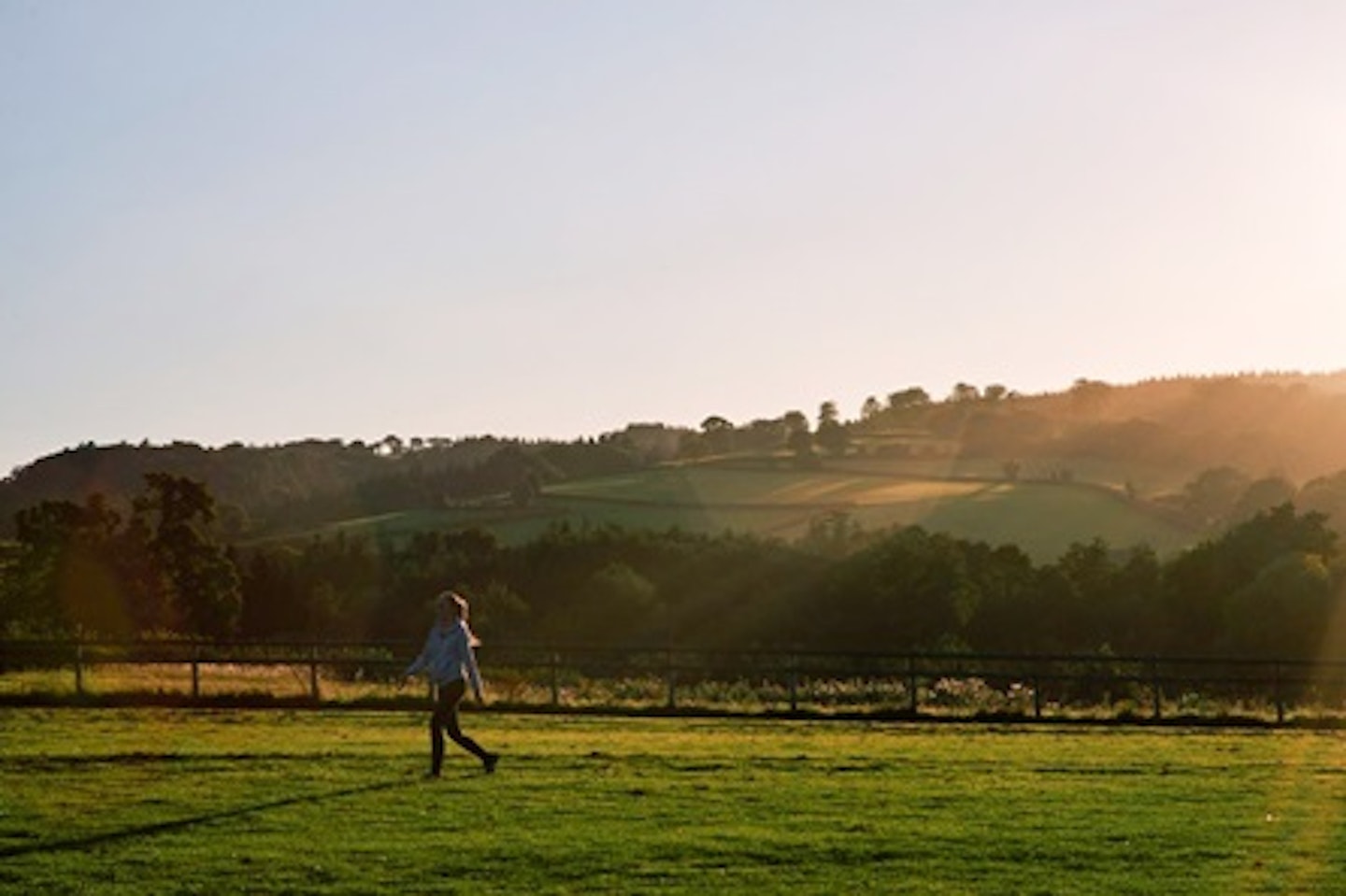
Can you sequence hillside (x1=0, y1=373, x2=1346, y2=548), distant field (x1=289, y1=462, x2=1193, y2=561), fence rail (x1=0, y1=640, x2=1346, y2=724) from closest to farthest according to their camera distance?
fence rail (x1=0, y1=640, x2=1346, y2=724), distant field (x1=289, y1=462, x2=1193, y2=561), hillside (x1=0, y1=373, x2=1346, y2=548)

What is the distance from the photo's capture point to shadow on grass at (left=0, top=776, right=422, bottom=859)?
1597cm

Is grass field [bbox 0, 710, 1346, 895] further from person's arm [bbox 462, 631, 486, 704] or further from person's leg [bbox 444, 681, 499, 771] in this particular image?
person's arm [bbox 462, 631, 486, 704]

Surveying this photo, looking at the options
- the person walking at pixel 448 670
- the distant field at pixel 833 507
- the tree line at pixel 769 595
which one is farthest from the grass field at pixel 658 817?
the distant field at pixel 833 507

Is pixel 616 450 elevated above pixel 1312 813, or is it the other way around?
pixel 616 450

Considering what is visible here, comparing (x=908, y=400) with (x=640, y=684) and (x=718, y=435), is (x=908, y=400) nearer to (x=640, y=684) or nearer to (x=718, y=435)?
(x=718, y=435)

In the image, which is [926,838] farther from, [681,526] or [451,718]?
[681,526]

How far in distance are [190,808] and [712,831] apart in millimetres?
5510

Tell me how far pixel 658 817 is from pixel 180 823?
4.60m

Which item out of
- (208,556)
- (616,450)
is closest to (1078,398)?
(616,450)

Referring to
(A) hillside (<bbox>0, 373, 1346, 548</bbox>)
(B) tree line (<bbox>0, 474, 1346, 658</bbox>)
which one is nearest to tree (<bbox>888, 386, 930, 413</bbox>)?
(A) hillside (<bbox>0, 373, 1346, 548</bbox>)

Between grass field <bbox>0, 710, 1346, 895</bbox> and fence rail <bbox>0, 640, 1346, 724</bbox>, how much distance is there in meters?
9.98

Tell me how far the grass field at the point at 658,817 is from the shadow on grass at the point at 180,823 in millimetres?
54

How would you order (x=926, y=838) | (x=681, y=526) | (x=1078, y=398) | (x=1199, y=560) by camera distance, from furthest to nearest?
(x=1078, y=398)
(x=681, y=526)
(x=1199, y=560)
(x=926, y=838)

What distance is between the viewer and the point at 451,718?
21.2 m
